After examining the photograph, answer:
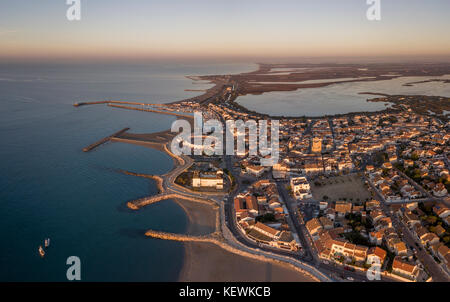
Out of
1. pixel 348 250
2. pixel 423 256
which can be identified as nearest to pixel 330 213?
pixel 348 250

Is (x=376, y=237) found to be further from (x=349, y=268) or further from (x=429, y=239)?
(x=349, y=268)

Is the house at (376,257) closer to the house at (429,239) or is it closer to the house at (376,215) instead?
the house at (429,239)

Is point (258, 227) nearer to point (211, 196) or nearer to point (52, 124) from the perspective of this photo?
point (211, 196)

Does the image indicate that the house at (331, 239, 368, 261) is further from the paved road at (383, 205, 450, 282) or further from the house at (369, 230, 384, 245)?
the paved road at (383, 205, 450, 282)

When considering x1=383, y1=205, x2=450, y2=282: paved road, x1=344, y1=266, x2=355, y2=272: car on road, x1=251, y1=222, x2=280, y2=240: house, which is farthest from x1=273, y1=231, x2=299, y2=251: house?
x1=383, y1=205, x2=450, y2=282: paved road

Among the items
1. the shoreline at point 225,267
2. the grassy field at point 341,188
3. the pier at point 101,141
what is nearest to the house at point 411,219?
the grassy field at point 341,188

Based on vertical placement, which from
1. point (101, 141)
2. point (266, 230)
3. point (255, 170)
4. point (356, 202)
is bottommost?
point (266, 230)
